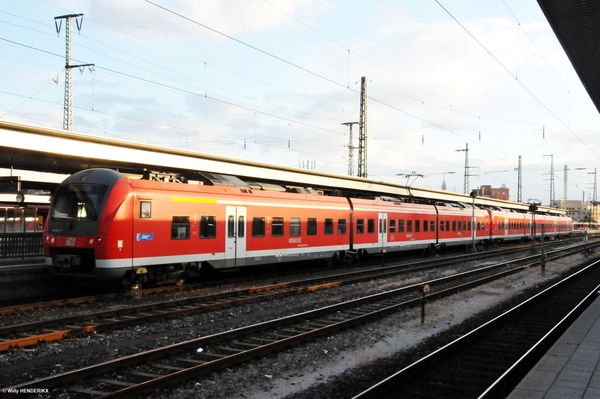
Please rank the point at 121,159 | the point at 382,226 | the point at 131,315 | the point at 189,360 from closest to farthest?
the point at 189,360 → the point at 131,315 → the point at 121,159 → the point at 382,226

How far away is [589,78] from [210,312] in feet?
37.1

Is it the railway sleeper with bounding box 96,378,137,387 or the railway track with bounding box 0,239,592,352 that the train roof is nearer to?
the railway track with bounding box 0,239,592,352

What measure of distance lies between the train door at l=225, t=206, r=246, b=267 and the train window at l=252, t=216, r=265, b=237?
1.90ft

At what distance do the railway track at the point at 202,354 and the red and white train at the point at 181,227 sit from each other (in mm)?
5190

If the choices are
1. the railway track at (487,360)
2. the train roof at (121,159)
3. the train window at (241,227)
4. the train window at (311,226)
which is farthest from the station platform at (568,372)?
the train window at (311,226)

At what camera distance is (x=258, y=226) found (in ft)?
62.7

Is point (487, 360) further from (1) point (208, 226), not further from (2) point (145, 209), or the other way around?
(1) point (208, 226)

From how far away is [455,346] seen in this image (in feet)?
32.5

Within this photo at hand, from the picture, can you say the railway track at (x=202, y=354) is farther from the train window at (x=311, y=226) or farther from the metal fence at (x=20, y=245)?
the metal fence at (x=20, y=245)

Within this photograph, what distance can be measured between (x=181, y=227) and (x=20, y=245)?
5812mm

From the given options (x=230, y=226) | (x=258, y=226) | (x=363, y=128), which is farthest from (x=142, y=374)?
(x=363, y=128)

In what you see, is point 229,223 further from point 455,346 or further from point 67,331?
point 455,346

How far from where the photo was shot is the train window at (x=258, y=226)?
61.8 feet

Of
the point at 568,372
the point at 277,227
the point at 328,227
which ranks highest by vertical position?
the point at 277,227
